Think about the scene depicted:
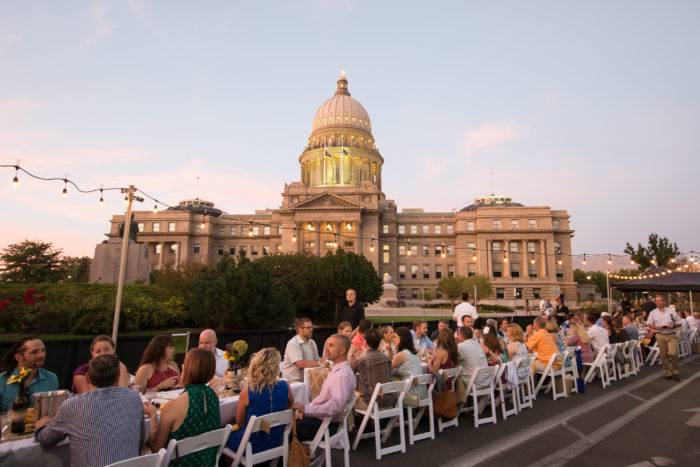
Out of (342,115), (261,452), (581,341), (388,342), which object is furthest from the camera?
(342,115)

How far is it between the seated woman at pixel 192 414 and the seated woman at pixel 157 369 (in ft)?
5.58

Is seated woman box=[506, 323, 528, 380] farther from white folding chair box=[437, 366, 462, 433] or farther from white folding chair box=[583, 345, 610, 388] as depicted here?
white folding chair box=[583, 345, 610, 388]

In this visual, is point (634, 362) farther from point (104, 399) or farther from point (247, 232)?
point (247, 232)

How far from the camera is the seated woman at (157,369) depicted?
20.2ft

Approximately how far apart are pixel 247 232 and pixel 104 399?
7947 cm

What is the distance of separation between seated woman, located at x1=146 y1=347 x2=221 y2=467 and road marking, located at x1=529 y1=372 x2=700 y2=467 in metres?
4.81

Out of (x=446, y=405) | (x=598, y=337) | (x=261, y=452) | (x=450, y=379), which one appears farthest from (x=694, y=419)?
(x=261, y=452)

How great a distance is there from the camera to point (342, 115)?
95.6m

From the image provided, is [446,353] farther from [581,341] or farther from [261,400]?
[581,341]

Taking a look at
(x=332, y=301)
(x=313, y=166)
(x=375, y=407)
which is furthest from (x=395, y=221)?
(x=375, y=407)

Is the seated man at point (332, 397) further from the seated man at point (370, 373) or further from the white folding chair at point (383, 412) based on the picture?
the seated man at point (370, 373)

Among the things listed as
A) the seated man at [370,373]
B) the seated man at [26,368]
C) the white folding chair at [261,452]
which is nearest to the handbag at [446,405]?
the seated man at [370,373]

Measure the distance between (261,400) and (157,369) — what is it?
2.18m

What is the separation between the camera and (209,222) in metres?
79.9
